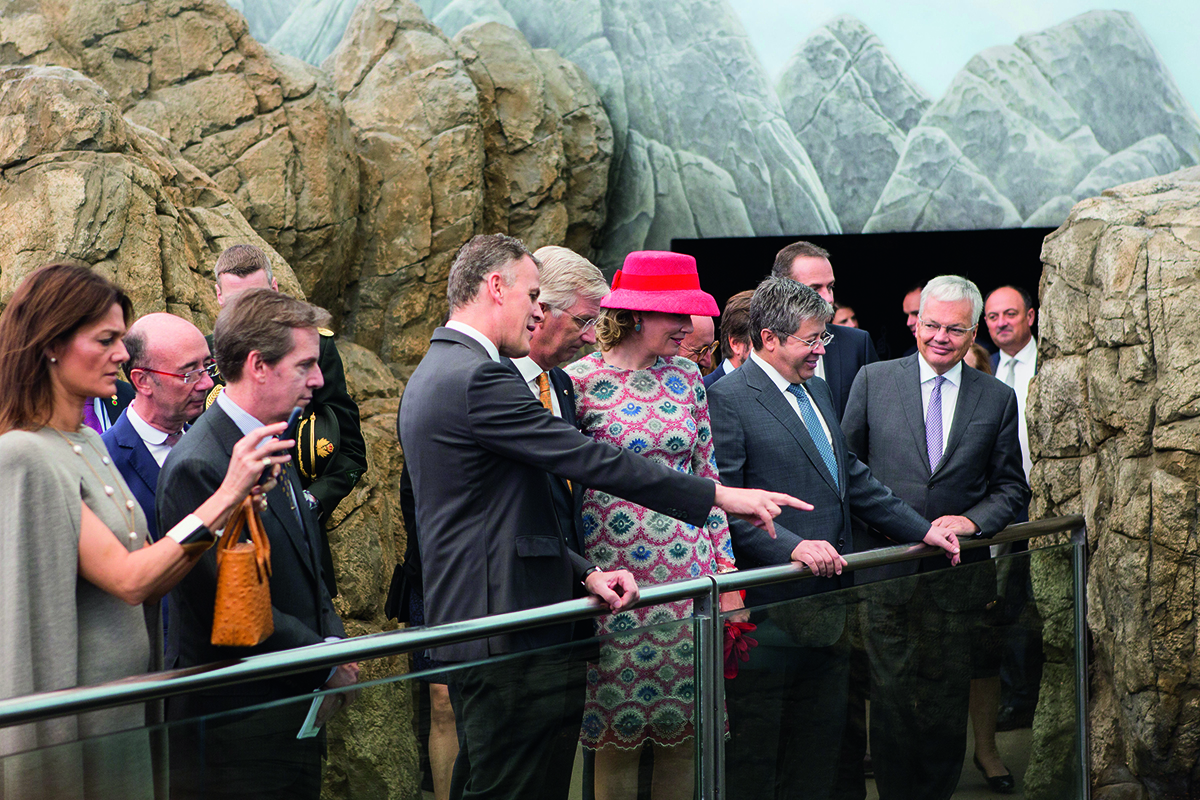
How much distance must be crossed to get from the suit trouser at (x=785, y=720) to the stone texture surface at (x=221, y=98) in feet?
21.6

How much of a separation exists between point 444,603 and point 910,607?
1428mm

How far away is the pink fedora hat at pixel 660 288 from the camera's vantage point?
10.3 feet

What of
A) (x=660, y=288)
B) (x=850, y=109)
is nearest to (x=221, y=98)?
(x=850, y=109)

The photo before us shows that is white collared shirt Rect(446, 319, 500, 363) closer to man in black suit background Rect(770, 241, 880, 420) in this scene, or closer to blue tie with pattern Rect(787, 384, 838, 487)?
blue tie with pattern Rect(787, 384, 838, 487)

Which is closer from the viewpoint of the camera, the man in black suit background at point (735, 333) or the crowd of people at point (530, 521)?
the crowd of people at point (530, 521)

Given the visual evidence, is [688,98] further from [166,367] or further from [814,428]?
[166,367]

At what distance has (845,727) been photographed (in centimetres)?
315

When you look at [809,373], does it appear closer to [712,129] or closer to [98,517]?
[98,517]

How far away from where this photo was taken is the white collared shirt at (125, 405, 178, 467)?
9.57 feet

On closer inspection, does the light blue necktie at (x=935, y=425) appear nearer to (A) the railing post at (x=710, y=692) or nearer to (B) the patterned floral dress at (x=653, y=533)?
(B) the patterned floral dress at (x=653, y=533)

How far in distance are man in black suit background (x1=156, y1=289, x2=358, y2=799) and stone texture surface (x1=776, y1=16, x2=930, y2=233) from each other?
28.7 ft

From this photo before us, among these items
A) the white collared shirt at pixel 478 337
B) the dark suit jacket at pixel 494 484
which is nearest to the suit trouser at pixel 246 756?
the dark suit jacket at pixel 494 484

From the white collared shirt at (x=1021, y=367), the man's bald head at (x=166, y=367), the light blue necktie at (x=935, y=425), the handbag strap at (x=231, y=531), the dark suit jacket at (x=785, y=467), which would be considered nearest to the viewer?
the handbag strap at (x=231, y=531)

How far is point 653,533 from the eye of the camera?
3.10 m
